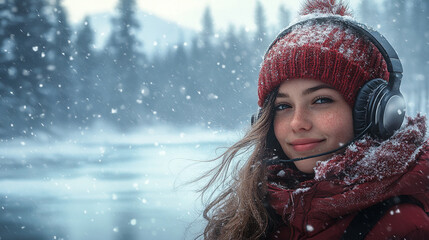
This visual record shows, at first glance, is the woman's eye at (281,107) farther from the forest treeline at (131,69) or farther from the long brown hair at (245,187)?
the forest treeline at (131,69)

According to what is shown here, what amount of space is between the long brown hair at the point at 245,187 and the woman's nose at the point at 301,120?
0.77ft

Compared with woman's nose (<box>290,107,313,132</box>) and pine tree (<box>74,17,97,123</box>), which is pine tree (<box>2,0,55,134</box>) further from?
woman's nose (<box>290,107,313,132</box>)

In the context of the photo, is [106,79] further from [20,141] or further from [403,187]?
[403,187]

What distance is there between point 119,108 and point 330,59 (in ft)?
112

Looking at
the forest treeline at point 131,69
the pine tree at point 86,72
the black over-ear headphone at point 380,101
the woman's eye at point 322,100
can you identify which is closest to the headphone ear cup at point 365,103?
the black over-ear headphone at point 380,101

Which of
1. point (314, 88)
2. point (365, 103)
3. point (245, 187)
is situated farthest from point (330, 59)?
Answer: point (245, 187)

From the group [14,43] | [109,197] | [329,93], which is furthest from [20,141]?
[329,93]

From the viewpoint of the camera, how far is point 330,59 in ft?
5.55

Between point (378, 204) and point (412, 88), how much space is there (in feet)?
75.6

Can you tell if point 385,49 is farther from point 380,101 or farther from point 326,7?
point 326,7

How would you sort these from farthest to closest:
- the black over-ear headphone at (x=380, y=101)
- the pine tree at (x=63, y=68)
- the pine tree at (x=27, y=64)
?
1. the pine tree at (x=63, y=68)
2. the pine tree at (x=27, y=64)
3. the black over-ear headphone at (x=380, y=101)

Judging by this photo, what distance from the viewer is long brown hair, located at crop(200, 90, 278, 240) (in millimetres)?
1943

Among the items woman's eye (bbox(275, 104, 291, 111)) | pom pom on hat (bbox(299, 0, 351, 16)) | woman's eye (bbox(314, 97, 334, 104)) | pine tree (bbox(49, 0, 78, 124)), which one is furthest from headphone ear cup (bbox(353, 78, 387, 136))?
pine tree (bbox(49, 0, 78, 124))

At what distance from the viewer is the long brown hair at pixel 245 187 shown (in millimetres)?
1943
